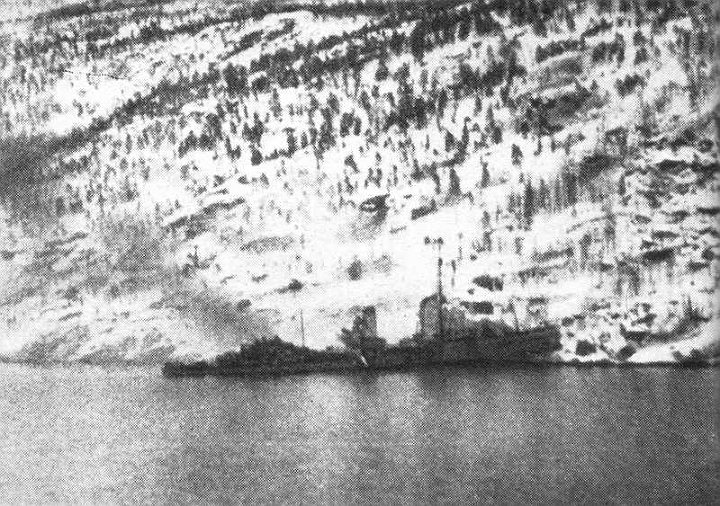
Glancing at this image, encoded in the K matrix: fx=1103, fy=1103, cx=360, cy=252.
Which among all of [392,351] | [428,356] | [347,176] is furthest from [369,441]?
Result: [347,176]

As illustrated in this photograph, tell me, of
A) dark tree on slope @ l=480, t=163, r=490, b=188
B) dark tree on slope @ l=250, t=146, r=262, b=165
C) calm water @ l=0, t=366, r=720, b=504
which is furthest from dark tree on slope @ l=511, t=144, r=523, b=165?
calm water @ l=0, t=366, r=720, b=504

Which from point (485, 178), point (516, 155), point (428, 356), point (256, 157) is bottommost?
point (428, 356)

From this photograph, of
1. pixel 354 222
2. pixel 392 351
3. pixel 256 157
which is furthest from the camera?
pixel 256 157

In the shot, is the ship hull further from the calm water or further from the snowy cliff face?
the calm water

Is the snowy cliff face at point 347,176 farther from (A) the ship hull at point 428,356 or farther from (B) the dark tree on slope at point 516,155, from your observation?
(A) the ship hull at point 428,356

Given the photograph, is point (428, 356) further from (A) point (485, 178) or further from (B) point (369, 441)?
(B) point (369, 441)

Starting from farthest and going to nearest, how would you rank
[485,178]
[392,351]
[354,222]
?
1. [485,178]
2. [354,222]
3. [392,351]
